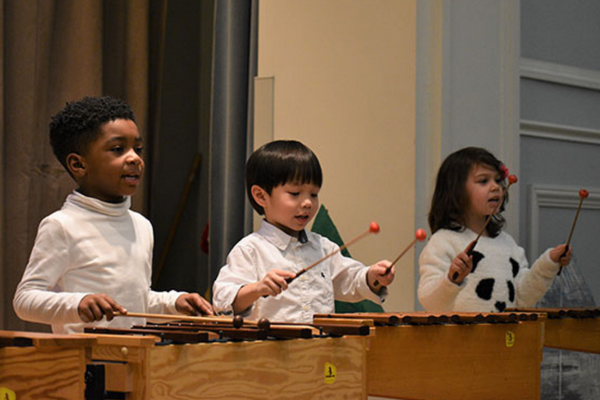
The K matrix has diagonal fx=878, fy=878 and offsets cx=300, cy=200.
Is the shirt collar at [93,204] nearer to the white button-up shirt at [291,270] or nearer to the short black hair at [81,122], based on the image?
the short black hair at [81,122]

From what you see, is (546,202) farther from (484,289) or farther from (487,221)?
(487,221)

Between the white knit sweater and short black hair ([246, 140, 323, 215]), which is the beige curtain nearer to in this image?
short black hair ([246, 140, 323, 215])

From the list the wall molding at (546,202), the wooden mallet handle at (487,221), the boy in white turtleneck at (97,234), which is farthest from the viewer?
the wall molding at (546,202)

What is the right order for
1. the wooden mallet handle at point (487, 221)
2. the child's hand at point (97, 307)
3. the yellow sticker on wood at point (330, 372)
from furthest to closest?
the wooden mallet handle at point (487, 221)
the yellow sticker on wood at point (330, 372)
the child's hand at point (97, 307)

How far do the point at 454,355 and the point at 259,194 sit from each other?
0.71 metres

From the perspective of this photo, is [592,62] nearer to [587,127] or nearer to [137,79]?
[587,127]

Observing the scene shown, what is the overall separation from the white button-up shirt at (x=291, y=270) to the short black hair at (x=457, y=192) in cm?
63

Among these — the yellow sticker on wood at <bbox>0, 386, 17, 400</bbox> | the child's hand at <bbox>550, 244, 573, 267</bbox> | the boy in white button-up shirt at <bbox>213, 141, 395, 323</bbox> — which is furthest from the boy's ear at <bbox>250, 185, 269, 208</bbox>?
the yellow sticker on wood at <bbox>0, 386, 17, 400</bbox>

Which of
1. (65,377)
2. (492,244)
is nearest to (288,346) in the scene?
(65,377)

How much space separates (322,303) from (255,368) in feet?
2.48

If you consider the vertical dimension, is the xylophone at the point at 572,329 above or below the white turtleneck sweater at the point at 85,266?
below

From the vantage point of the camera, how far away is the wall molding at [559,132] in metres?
3.71

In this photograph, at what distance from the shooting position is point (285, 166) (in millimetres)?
2459

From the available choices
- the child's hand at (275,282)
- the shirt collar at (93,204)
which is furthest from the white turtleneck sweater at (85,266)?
the child's hand at (275,282)
